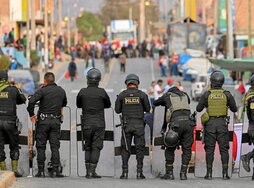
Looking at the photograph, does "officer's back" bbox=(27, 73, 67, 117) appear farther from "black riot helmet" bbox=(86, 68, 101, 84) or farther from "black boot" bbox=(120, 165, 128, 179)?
"black boot" bbox=(120, 165, 128, 179)

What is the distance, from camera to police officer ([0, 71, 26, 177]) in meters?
15.5

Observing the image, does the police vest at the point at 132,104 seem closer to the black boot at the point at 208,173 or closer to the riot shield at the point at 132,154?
the riot shield at the point at 132,154

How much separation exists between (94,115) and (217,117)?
6.47 feet

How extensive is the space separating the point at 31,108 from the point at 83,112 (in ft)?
2.80

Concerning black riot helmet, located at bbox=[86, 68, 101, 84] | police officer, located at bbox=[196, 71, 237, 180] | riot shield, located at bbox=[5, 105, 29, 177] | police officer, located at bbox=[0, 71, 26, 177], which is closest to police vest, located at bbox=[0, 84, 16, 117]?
police officer, located at bbox=[0, 71, 26, 177]

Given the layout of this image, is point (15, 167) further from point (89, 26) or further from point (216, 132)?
point (89, 26)

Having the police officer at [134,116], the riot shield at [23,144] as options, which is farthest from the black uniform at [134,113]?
the riot shield at [23,144]

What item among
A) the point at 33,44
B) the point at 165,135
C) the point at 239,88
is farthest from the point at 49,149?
the point at 33,44


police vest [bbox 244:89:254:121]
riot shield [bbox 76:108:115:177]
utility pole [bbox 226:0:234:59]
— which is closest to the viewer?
police vest [bbox 244:89:254:121]

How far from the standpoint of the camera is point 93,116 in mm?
15570

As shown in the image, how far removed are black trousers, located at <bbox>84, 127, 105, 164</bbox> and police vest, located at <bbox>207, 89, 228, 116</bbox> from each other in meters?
1.77

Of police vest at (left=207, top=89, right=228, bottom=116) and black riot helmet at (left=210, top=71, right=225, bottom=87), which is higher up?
black riot helmet at (left=210, top=71, right=225, bottom=87)

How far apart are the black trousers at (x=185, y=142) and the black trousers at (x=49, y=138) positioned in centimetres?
179

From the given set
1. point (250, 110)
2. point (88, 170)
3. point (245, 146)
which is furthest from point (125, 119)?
point (245, 146)
